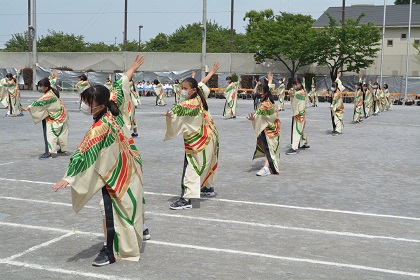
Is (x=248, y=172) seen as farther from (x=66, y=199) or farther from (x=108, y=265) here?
(x=108, y=265)

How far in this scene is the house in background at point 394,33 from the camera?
46.1 metres

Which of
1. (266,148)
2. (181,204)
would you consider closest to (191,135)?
(181,204)

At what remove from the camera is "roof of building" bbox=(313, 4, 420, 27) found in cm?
5828

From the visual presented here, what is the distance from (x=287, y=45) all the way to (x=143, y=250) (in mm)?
40825

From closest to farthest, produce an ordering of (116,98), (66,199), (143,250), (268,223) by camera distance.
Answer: (143,250) → (116,98) → (268,223) → (66,199)

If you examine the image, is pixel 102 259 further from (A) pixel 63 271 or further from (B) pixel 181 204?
(B) pixel 181 204

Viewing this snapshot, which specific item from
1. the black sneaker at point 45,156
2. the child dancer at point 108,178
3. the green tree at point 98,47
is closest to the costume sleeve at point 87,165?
the child dancer at point 108,178

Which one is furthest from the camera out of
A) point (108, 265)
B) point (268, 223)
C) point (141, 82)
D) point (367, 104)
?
point (141, 82)

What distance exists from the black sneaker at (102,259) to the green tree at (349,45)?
39.8 metres

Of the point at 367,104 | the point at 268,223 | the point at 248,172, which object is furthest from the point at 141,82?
the point at 268,223

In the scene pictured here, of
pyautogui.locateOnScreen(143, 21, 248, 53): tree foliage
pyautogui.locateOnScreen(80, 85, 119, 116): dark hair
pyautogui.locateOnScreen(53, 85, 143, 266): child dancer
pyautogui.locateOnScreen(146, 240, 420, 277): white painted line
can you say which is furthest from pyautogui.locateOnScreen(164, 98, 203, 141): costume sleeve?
pyautogui.locateOnScreen(143, 21, 248, 53): tree foliage

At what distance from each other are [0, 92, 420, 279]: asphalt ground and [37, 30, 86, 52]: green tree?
223 feet

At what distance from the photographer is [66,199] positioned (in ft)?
29.1

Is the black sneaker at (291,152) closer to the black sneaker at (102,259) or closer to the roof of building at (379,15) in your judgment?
the black sneaker at (102,259)
